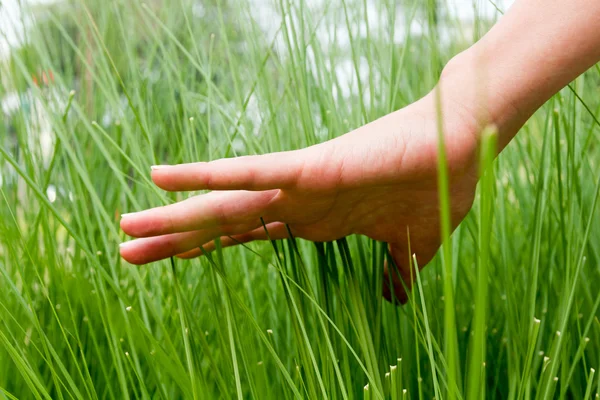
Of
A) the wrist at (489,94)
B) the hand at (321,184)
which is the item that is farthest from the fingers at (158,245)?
the wrist at (489,94)

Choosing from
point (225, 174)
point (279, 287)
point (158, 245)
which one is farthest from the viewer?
point (279, 287)

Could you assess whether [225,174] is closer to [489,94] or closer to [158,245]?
[158,245]

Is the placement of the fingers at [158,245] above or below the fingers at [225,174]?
below

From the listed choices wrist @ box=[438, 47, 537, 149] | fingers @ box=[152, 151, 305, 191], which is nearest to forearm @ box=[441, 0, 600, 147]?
wrist @ box=[438, 47, 537, 149]

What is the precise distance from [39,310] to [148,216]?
409 millimetres

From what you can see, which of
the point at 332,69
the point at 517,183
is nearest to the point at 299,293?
the point at 332,69

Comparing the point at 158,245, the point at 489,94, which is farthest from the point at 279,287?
the point at 489,94

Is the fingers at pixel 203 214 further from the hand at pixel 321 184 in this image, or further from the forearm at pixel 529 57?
the forearm at pixel 529 57

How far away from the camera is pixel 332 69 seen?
882mm

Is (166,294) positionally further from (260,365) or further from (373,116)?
(373,116)

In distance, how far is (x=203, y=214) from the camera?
56 cm

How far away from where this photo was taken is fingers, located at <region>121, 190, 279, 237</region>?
21.3 inches

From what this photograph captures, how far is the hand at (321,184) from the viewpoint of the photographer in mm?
526

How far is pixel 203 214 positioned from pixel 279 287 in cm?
33
